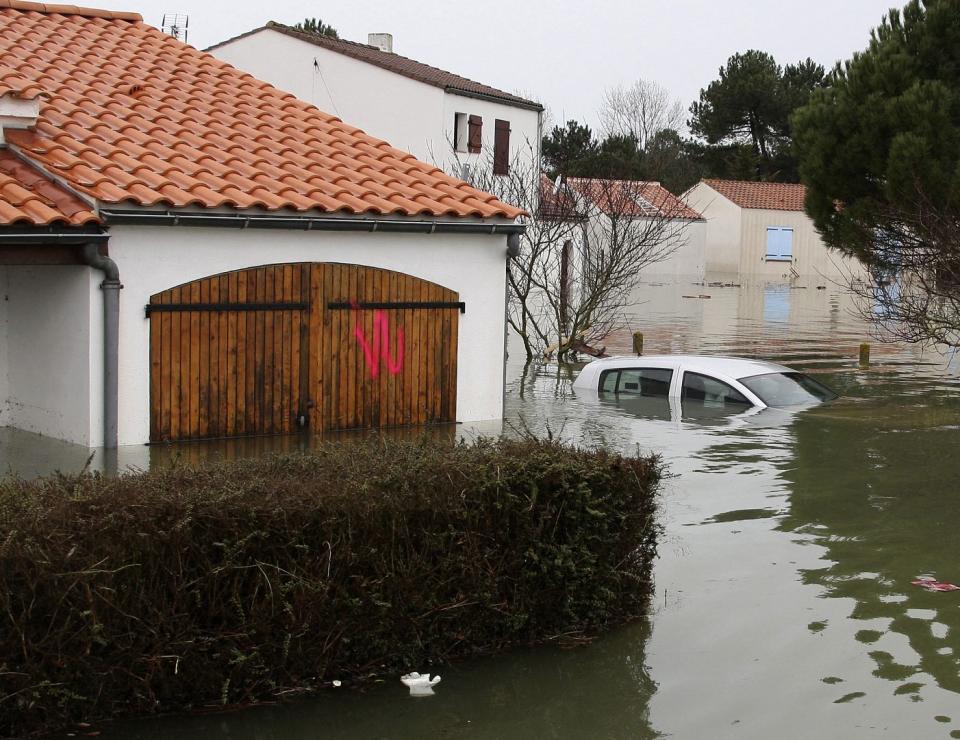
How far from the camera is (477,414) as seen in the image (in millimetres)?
14578

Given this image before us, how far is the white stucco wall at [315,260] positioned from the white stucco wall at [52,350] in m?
0.32

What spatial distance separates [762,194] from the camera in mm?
73375

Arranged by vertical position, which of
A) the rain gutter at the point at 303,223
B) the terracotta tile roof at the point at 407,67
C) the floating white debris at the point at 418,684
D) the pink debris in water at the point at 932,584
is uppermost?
the terracotta tile roof at the point at 407,67

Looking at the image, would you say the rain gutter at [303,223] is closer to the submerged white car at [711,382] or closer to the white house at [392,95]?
the submerged white car at [711,382]

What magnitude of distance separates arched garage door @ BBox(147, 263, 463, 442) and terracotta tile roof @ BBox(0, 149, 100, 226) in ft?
3.67

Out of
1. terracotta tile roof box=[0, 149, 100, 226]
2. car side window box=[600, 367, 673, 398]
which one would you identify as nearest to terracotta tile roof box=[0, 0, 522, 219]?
terracotta tile roof box=[0, 149, 100, 226]

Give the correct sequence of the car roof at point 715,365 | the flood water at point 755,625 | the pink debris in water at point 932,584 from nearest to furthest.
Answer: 1. the flood water at point 755,625
2. the pink debris in water at point 932,584
3. the car roof at point 715,365

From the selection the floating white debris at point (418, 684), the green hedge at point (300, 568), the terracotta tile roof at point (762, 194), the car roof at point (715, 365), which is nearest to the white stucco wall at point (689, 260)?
the terracotta tile roof at point (762, 194)

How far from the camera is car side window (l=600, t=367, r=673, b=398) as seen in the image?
18.7m

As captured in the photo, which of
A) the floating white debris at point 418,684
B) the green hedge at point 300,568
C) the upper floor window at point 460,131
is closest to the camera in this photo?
the green hedge at point 300,568

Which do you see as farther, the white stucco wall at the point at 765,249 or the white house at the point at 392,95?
the white stucco wall at the point at 765,249

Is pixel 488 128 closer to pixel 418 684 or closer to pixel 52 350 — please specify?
pixel 52 350

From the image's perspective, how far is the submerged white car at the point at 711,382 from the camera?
58.9 feet

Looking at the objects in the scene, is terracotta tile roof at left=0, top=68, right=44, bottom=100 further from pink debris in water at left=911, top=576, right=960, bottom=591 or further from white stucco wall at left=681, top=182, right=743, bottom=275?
white stucco wall at left=681, top=182, right=743, bottom=275
